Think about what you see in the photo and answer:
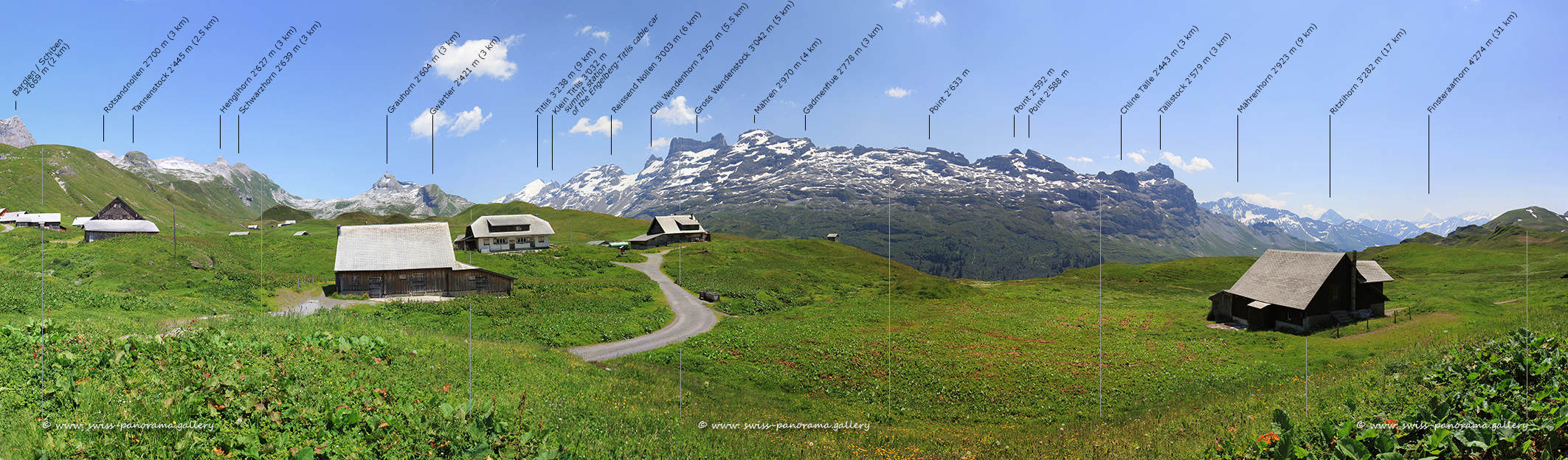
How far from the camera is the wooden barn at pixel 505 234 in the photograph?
316 feet

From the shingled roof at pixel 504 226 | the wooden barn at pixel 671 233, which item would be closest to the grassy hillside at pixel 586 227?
the wooden barn at pixel 671 233

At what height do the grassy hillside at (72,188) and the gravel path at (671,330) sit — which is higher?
the grassy hillside at (72,188)

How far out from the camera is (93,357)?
41.0ft

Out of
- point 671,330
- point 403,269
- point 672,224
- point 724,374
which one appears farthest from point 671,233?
point 724,374

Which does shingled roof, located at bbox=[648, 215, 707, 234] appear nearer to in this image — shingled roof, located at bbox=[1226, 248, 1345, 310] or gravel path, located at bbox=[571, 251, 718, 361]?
gravel path, located at bbox=[571, 251, 718, 361]

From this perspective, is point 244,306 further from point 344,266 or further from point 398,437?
point 398,437

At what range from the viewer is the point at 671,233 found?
122375mm

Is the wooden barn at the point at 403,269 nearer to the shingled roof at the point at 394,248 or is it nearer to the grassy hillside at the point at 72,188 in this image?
the shingled roof at the point at 394,248

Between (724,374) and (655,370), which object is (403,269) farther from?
(724,374)

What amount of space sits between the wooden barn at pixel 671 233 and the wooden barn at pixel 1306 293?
9880 centimetres

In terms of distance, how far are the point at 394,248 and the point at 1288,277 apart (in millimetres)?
76822

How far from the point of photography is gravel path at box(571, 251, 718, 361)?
30.3m

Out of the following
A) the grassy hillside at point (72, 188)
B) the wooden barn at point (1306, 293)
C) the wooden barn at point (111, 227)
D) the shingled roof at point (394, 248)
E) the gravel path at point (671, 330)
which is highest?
the grassy hillside at point (72, 188)

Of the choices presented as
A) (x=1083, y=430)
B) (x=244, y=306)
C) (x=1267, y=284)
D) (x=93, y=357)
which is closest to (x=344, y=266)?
(x=244, y=306)
